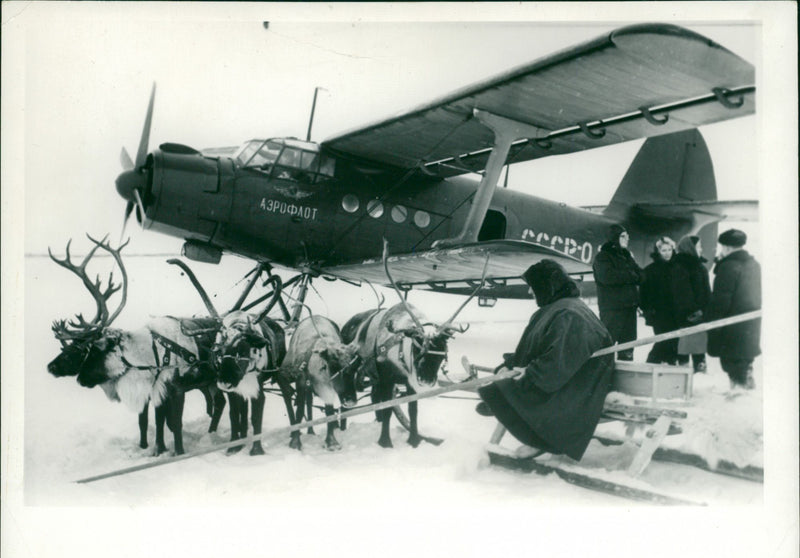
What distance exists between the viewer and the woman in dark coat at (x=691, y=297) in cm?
372

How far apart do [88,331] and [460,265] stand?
1.96 metres

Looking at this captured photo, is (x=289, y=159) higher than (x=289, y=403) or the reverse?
higher

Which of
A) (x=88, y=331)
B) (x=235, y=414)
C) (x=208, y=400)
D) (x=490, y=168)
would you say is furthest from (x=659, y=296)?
(x=88, y=331)

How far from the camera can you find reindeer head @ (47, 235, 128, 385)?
3.71 meters

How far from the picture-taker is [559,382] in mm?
3529

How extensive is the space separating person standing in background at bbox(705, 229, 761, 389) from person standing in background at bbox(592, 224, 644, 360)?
0.38 m

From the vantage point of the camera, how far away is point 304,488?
3.86 m

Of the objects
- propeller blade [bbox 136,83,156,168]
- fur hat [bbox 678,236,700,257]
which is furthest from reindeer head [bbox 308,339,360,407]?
fur hat [bbox 678,236,700,257]

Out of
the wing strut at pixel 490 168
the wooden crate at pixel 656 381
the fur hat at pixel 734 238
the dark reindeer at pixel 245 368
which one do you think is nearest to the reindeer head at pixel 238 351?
the dark reindeer at pixel 245 368

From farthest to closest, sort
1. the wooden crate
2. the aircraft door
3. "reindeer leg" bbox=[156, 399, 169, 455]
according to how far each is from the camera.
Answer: the aircraft door, "reindeer leg" bbox=[156, 399, 169, 455], the wooden crate

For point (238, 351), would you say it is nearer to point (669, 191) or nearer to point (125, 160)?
point (125, 160)

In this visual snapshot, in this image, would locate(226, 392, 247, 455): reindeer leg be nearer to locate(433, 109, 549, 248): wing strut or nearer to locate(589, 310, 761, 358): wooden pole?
locate(433, 109, 549, 248): wing strut

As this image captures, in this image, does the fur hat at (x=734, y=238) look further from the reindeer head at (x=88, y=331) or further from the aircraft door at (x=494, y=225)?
the reindeer head at (x=88, y=331)

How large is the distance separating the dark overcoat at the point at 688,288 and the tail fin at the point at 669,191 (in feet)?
0.68
